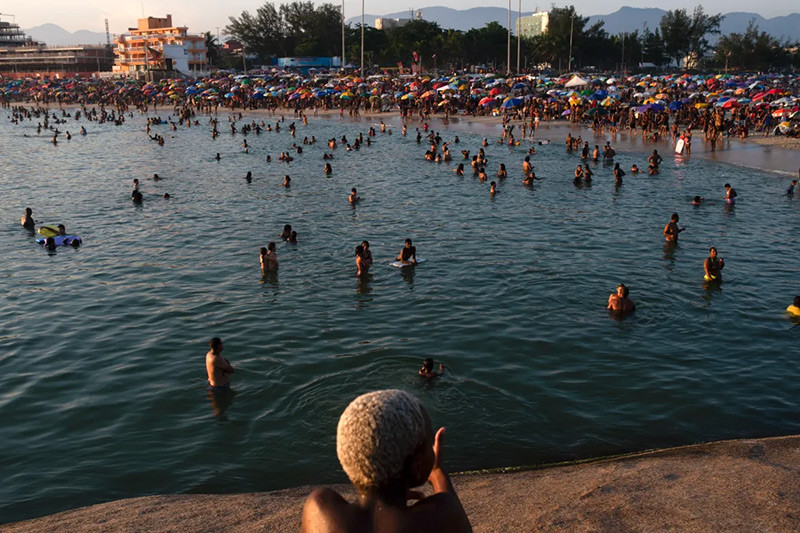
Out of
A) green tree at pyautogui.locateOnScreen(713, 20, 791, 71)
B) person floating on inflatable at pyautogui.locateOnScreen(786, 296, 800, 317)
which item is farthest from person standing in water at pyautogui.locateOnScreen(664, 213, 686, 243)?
green tree at pyautogui.locateOnScreen(713, 20, 791, 71)

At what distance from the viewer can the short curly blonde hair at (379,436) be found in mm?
2600

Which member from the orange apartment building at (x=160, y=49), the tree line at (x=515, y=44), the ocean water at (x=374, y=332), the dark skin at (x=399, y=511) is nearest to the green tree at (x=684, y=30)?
the tree line at (x=515, y=44)

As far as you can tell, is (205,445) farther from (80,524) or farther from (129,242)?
(129,242)

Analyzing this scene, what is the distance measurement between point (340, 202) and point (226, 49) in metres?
137

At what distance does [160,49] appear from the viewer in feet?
401

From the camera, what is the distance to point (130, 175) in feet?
122

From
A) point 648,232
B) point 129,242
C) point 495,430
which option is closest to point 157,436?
point 495,430

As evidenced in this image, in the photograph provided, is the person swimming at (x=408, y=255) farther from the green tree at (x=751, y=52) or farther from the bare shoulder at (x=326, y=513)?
the green tree at (x=751, y=52)

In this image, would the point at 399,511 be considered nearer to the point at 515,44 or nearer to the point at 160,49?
the point at 515,44

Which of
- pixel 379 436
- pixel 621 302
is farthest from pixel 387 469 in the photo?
pixel 621 302

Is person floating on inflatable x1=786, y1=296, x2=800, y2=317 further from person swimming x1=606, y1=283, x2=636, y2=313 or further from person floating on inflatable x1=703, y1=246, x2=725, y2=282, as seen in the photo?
person swimming x1=606, y1=283, x2=636, y2=313

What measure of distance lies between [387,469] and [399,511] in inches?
7.5

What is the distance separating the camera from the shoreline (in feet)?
22.6

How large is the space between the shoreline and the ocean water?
0.95 m
